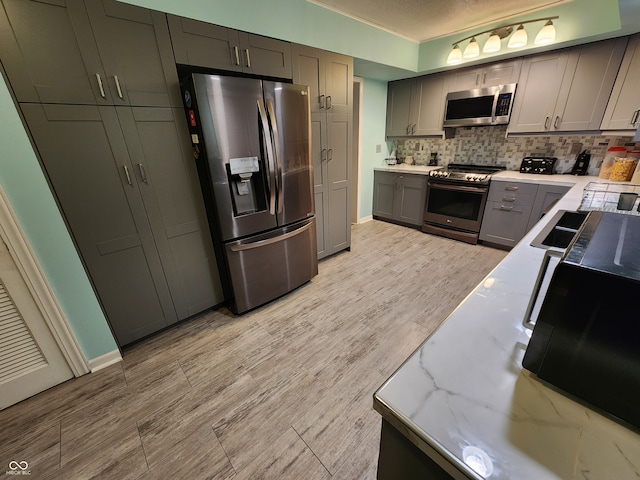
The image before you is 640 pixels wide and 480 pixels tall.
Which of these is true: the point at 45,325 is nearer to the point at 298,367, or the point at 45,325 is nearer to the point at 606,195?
the point at 298,367

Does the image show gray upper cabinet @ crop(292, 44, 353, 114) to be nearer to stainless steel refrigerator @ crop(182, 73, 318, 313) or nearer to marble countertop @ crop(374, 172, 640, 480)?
stainless steel refrigerator @ crop(182, 73, 318, 313)

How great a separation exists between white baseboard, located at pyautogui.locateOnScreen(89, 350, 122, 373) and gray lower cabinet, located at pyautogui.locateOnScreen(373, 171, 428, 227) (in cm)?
375

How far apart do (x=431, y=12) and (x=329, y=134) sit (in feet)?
5.09

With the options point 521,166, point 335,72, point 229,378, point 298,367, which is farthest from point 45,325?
point 521,166

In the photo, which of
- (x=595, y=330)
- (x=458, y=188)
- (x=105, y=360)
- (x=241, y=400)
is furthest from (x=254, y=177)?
(x=458, y=188)

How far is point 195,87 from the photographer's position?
5.27 ft

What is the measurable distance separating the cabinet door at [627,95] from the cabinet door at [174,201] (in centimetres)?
385

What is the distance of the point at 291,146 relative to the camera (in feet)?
6.99

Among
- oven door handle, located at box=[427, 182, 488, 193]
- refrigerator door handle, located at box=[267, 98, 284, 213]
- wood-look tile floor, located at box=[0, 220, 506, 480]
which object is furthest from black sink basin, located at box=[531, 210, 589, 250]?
refrigerator door handle, located at box=[267, 98, 284, 213]

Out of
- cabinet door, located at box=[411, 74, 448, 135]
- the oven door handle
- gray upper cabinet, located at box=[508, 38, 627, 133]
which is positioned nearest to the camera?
gray upper cabinet, located at box=[508, 38, 627, 133]

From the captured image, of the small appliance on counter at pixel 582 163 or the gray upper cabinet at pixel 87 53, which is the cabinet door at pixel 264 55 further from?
the small appliance on counter at pixel 582 163

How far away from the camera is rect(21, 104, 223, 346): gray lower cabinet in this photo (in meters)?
1.46

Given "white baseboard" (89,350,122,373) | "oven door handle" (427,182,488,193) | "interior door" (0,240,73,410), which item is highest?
"oven door handle" (427,182,488,193)

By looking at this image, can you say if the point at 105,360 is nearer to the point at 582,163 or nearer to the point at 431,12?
the point at 431,12
